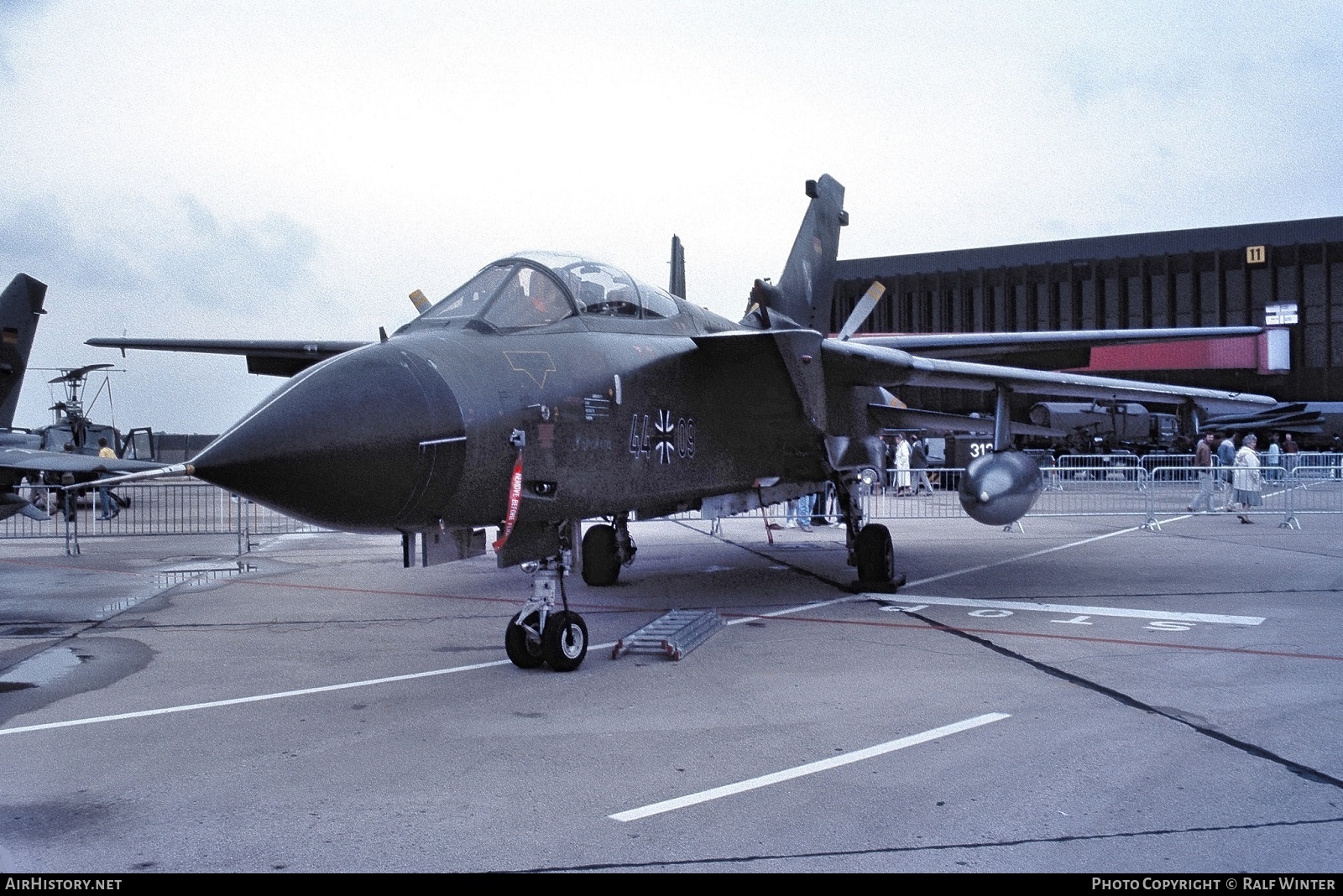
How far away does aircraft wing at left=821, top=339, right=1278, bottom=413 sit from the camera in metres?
9.66

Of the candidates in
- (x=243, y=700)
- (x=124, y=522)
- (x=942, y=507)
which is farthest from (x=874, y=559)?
(x=124, y=522)

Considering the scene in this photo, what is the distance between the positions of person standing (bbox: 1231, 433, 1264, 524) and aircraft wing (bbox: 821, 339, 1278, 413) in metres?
8.77

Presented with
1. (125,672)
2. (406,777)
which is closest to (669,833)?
(406,777)

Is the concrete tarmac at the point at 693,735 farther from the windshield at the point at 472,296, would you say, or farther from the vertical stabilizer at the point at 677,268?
the vertical stabilizer at the point at 677,268

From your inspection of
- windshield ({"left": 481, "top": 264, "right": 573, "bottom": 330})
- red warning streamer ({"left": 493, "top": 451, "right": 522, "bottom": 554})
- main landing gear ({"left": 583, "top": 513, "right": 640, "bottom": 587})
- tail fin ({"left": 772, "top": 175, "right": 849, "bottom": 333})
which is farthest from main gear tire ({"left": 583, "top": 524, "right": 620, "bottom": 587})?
red warning streamer ({"left": 493, "top": 451, "right": 522, "bottom": 554})

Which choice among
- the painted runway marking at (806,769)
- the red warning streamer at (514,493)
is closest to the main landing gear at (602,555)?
the red warning streamer at (514,493)

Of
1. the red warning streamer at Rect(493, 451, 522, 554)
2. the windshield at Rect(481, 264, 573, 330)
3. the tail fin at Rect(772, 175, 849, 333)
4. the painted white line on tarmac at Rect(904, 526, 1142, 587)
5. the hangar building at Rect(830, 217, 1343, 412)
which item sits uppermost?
the hangar building at Rect(830, 217, 1343, 412)

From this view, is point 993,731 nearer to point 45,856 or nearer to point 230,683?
point 45,856

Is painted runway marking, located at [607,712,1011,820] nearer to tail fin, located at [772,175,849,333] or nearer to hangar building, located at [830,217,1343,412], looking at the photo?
tail fin, located at [772,175,849,333]

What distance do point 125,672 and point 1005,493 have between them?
803 centimetres

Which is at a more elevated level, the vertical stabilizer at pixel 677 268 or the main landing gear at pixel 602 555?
the vertical stabilizer at pixel 677 268

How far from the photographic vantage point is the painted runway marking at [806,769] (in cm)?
402

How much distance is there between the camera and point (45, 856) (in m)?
3.53

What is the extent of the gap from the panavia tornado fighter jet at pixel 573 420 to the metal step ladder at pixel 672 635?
0.65 m
